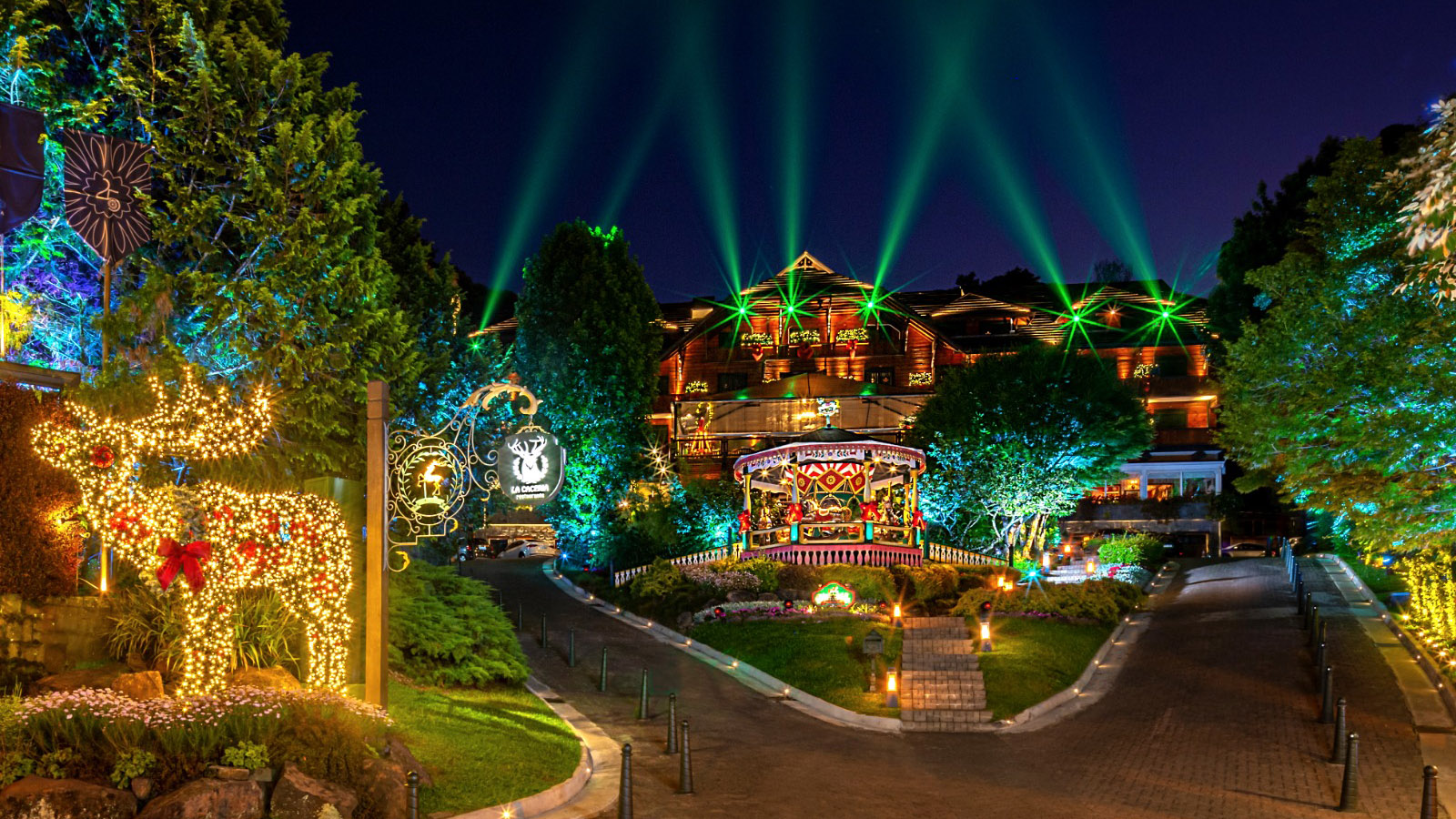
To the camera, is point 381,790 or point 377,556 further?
point 377,556

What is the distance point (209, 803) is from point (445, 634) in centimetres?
923

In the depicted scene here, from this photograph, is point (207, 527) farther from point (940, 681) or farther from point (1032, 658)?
point (1032, 658)

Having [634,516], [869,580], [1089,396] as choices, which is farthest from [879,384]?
[869,580]

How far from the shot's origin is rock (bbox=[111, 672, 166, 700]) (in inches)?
505

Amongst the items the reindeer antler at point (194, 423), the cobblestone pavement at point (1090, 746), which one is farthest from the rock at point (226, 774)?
the reindeer antler at point (194, 423)

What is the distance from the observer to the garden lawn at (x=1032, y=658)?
21078mm

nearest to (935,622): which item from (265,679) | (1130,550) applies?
(1130,550)

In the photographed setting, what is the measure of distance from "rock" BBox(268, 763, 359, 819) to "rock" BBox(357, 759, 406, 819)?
30 cm

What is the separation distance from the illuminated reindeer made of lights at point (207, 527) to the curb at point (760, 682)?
366 inches

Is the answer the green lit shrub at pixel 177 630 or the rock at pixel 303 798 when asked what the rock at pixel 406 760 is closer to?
the rock at pixel 303 798

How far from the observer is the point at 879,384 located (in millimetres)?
59156

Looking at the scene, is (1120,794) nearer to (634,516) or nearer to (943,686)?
(943,686)

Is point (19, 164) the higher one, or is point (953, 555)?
point (19, 164)

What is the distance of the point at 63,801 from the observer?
1041cm
